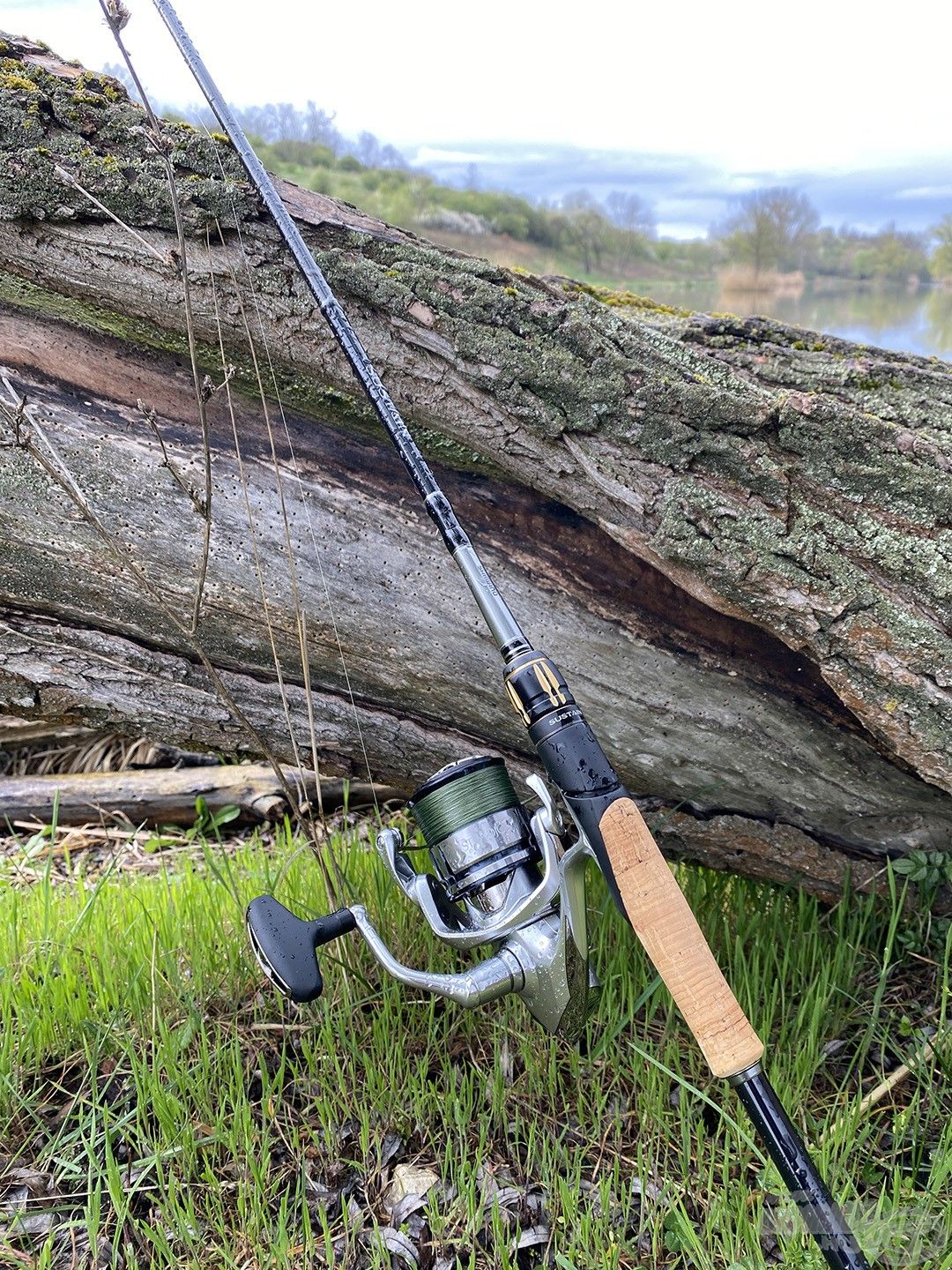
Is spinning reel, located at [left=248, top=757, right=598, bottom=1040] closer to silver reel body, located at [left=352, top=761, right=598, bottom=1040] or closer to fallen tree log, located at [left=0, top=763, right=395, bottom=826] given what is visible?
silver reel body, located at [left=352, top=761, right=598, bottom=1040]

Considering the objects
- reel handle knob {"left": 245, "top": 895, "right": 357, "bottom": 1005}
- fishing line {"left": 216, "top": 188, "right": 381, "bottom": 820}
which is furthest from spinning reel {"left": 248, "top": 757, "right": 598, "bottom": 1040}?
fishing line {"left": 216, "top": 188, "right": 381, "bottom": 820}

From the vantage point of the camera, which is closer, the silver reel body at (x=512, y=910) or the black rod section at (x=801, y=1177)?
the black rod section at (x=801, y=1177)

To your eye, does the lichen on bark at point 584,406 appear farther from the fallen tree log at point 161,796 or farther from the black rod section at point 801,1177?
the fallen tree log at point 161,796

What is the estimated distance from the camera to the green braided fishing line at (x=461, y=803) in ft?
5.64

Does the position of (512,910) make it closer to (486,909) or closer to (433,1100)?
(486,909)

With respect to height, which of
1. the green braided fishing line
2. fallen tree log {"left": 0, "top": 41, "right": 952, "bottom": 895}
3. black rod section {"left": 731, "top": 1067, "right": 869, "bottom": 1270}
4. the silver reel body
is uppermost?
fallen tree log {"left": 0, "top": 41, "right": 952, "bottom": 895}

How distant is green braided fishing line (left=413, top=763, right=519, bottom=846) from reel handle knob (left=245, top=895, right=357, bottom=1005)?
255mm

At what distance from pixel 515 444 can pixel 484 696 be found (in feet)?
1.91

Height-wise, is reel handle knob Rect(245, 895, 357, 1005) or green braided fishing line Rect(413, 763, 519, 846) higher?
green braided fishing line Rect(413, 763, 519, 846)

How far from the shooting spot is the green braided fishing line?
1.72 m

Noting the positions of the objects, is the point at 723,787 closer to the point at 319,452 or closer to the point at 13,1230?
the point at 319,452

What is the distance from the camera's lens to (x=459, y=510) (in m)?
2.12

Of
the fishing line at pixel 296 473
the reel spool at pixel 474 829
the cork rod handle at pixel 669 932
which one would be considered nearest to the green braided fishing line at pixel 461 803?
the reel spool at pixel 474 829

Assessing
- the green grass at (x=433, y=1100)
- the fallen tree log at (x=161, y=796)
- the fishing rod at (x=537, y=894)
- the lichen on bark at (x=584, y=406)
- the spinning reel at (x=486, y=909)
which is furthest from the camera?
the fallen tree log at (x=161, y=796)
